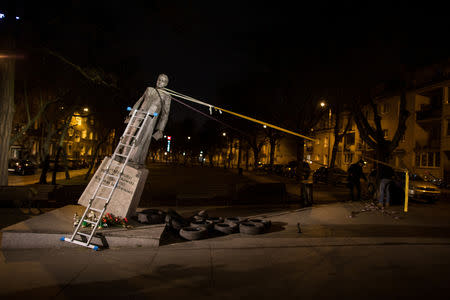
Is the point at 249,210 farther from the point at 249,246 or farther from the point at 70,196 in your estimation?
the point at 70,196

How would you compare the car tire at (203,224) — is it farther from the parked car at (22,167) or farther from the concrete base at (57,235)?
the parked car at (22,167)

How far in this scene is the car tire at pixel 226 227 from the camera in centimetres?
795

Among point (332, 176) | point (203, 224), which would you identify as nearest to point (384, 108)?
point (332, 176)

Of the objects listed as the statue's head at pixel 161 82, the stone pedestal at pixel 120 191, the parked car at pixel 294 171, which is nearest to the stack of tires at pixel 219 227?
the stone pedestal at pixel 120 191

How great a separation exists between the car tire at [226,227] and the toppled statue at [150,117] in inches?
103

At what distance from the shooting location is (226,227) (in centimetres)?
796

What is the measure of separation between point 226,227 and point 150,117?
137 inches

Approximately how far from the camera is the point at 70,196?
12641 millimetres

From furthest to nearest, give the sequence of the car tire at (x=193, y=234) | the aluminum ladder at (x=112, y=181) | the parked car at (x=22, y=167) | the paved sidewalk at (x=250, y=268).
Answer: the parked car at (x=22, y=167) < the car tire at (x=193, y=234) < the aluminum ladder at (x=112, y=181) < the paved sidewalk at (x=250, y=268)

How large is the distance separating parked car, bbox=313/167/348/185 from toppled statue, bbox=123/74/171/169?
20824mm

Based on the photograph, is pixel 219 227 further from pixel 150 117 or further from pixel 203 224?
pixel 150 117

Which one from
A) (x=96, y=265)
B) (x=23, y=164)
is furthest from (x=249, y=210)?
(x=23, y=164)

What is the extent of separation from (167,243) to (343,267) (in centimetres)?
368

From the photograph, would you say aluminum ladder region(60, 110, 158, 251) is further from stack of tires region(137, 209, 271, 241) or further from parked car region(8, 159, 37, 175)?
parked car region(8, 159, 37, 175)
